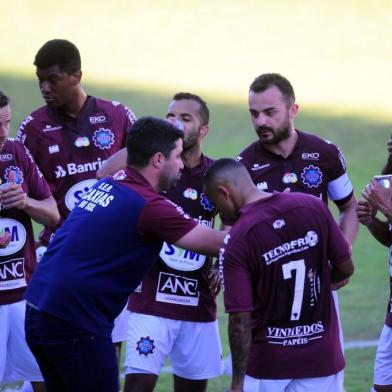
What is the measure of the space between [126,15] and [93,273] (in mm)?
23038

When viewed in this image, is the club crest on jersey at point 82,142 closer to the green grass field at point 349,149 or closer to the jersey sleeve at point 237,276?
the green grass field at point 349,149

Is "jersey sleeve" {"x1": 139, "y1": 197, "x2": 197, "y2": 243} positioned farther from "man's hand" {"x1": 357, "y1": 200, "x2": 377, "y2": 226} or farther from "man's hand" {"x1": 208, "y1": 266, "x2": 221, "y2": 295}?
"man's hand" {"x1": 357, "y1": 200, "x2": 377, "y2": 226}

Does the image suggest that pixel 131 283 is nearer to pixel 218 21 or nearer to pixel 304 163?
pixel 304 163

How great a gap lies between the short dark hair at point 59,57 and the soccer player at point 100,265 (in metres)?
1.95

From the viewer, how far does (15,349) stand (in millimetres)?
7754

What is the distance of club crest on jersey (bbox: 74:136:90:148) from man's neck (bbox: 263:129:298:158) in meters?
1.46

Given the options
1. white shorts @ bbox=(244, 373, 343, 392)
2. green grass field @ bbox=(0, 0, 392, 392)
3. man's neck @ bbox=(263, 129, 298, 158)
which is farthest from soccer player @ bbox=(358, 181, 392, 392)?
green grass field @ bbox=(0, 0, 392, 392)

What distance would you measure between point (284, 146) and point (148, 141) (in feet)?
5.66

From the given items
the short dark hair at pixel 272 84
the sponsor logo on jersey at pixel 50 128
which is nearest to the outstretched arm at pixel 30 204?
the sponsor logo on jersey at pixel 50 128

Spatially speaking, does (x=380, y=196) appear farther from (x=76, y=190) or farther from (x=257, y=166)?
(x=76, y=190)

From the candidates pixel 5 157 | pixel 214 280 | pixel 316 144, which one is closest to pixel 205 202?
pixel 214 280

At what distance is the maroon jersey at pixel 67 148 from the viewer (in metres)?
8.00

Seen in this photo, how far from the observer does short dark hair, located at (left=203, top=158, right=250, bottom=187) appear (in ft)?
19.4

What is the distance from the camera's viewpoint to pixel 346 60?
26.3 meters
